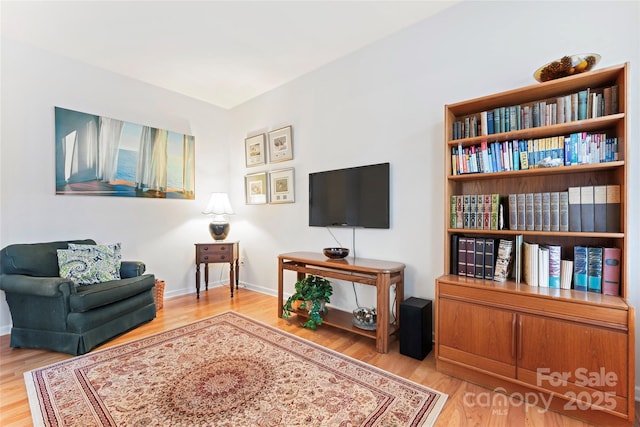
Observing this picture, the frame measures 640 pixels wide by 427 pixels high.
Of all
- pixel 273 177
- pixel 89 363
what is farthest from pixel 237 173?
pixel 89 363

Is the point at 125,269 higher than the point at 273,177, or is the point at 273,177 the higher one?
the point at 273,177

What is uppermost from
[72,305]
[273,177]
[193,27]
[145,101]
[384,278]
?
[193,27]

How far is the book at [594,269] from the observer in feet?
5.30

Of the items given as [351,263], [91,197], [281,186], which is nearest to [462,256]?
[351,263]

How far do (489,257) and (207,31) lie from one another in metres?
3.05

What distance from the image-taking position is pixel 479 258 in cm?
199

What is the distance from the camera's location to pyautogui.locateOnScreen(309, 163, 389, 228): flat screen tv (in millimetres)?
2697

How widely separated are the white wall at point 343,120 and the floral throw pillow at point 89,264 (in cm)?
49

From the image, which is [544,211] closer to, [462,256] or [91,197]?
[462,256]

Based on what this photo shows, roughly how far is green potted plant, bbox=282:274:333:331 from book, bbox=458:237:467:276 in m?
1.25

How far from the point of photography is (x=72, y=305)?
2.22 m

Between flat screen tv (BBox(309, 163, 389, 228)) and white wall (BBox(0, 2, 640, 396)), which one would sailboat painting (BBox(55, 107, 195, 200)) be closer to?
white wall (BBox(0, 2, 640, 396))

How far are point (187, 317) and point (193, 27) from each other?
2847mm

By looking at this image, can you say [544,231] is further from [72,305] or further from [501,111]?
[72,305]
